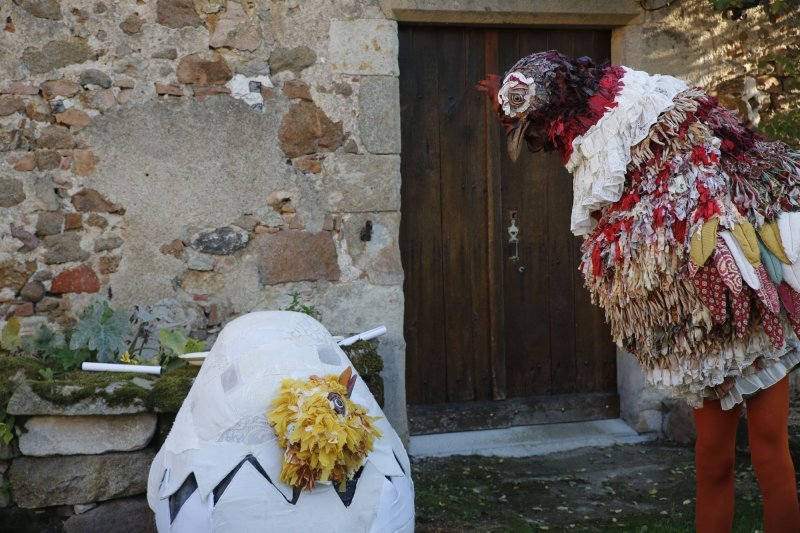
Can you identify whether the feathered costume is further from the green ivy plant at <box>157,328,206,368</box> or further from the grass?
the green ivy plant at <box>157,328,206,368</box>

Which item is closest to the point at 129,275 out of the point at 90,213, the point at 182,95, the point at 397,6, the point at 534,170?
the point at 90,213

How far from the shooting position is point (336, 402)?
237cm

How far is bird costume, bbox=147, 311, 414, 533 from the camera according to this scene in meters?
2.31

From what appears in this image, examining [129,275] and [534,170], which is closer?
[129,275]

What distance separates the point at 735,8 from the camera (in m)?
4.71

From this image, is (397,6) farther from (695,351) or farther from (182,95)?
(695,351)

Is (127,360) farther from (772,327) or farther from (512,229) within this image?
(772,327)

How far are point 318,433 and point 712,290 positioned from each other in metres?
1.10

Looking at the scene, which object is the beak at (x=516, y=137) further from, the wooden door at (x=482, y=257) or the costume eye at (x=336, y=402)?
the wooden door at (x=482, y=257)

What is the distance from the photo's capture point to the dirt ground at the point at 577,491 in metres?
3.61

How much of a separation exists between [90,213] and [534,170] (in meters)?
2.34

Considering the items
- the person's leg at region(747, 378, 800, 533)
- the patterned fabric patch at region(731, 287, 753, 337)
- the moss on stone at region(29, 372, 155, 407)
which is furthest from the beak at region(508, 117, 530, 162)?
the moss on stone at region(29, 372, 155, 407)

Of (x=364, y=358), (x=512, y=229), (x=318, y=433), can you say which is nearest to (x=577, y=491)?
(x=364, y=358)

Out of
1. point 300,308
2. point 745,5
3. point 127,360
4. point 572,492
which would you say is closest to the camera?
point 127,360
